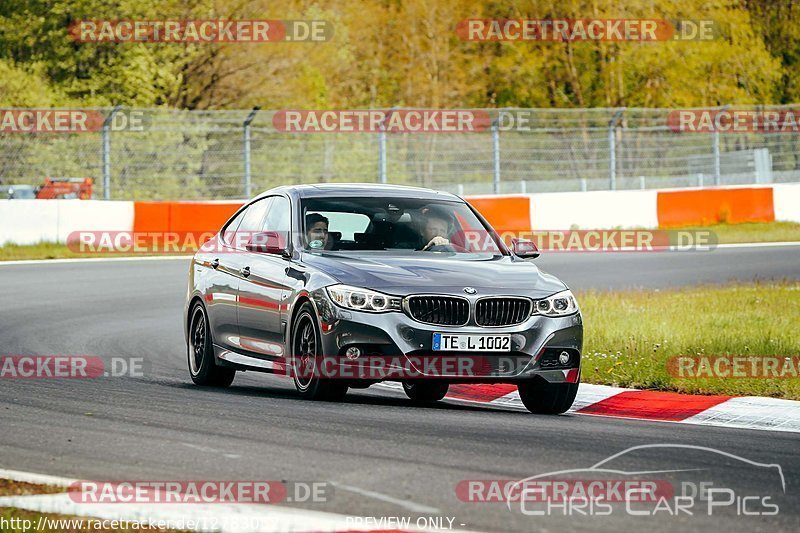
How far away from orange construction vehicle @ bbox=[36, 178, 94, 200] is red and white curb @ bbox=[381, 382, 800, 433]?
2160 centimetres

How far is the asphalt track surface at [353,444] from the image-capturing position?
6.52m

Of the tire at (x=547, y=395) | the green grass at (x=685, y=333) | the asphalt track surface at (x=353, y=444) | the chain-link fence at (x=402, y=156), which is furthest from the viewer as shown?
the chain-link fence at (x=402, y=156)

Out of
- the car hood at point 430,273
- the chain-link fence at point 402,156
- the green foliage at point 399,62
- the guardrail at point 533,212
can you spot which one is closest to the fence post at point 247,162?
the chain-link fence at point 402,156

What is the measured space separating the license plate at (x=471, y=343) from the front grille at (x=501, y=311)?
0.35 ft

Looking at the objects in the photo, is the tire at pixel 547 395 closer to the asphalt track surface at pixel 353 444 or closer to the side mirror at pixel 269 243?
the asphalt track surface at pixel 353 444

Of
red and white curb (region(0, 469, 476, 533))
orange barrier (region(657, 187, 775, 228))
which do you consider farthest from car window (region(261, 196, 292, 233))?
orange barrier (region(657, 187, 775, 228))

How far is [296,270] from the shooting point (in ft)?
35.1

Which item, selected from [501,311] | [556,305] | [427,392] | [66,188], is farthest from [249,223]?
[66,188]

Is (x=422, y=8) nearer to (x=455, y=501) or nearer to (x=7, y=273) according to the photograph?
Answer: (x=7, y=273)

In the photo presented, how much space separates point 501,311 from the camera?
10078mm

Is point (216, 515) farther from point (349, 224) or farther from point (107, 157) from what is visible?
point (107, 157)

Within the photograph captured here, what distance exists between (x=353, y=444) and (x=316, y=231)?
10.4ft

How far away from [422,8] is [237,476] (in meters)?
53.3

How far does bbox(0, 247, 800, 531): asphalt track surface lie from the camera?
21.4 ft
